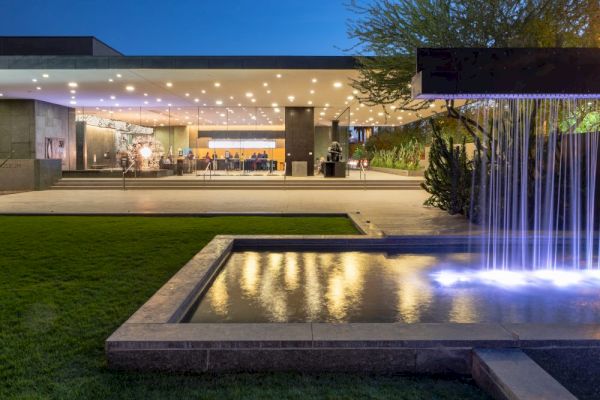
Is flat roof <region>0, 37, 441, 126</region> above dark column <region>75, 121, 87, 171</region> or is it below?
above

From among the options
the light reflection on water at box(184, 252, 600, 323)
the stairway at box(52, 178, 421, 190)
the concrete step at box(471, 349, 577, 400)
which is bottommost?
the light reflection on water at box(184, 252, 600, 323)

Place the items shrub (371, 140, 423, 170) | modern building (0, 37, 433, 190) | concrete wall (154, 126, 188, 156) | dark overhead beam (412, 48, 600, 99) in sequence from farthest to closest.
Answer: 1. concrete wall (154, 126, 188, 156)
2. shrub (371, 140, 423, 170)
3. modern building (0, 37, 433, 190)
4. dark overhead beam (412, 48, 600, 99)

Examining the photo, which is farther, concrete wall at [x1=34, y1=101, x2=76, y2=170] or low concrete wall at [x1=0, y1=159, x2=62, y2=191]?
concrete wall at [x1=34, y1=101, x2=76, y2=170]

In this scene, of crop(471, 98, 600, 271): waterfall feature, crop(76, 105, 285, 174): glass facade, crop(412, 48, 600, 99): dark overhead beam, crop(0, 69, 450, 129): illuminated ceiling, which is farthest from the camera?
crop(76, 105, 285, 174): glass facade

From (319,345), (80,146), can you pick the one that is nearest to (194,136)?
(80,146)

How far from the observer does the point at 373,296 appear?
18.6ft

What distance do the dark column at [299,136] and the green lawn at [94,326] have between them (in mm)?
20835

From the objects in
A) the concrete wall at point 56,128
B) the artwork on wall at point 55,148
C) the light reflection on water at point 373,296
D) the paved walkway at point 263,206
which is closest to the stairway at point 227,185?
the paved walkway at point 263,206

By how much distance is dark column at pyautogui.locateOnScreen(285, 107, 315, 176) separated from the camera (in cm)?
3027

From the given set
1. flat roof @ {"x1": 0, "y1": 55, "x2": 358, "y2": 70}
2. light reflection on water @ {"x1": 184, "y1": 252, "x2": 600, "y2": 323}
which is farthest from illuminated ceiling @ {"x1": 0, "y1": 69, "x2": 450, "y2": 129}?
light reflection on water @ {"x1": 184, "y1": 252, "x2": 600, "y2": 323}

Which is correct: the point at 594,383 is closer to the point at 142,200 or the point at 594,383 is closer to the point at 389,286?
the point at 389,286

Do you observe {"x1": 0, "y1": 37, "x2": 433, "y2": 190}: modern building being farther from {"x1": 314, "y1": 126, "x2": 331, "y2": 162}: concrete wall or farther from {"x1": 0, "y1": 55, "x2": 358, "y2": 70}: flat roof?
{"x1": 314, "y1": 126, "x2": 331, "y2": 162}: concrete wall

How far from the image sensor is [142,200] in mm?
17609

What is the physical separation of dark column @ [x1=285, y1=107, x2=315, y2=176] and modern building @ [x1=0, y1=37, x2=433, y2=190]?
0.06m
